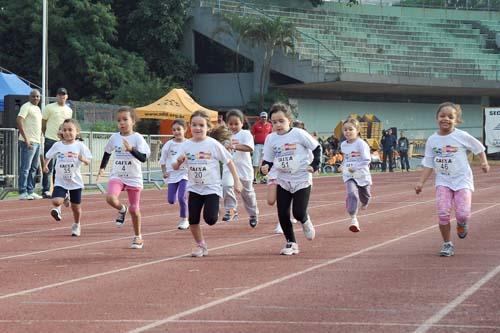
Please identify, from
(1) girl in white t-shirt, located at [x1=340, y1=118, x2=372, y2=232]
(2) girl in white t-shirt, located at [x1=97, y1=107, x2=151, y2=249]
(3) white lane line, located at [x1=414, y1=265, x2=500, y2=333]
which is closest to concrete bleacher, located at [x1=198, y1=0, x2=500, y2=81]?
(1) girl in white t-shirt, located at [x1=340, y1=118, x2=372, y2=232]

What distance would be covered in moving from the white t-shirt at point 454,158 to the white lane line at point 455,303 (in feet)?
5.26

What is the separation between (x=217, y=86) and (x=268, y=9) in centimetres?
578

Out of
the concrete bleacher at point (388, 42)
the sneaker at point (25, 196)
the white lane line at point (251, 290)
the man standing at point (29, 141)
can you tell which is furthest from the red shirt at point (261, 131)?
the concrete bleacher at point (388, 42)

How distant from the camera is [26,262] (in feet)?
37.9

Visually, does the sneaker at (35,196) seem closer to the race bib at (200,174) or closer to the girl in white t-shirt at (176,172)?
the girl in white t-shirt at (176,172)

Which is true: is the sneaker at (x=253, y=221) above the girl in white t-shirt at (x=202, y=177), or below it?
below

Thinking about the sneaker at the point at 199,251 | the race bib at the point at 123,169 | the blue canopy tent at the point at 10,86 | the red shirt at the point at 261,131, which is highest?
the blue canopy tent at the point at 10,86

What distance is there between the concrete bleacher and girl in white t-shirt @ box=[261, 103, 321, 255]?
1602 inches

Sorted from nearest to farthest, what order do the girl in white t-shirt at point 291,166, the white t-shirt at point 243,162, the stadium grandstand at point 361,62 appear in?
the girl in white t-shirt at point 291,166 → the white t-shirt at point 243,162 → the stadium grandstand at point 361,62

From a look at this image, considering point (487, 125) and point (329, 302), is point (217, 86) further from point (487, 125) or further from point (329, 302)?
point (329, 302)

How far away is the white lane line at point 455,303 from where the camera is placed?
733cm

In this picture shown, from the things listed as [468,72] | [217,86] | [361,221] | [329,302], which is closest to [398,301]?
[329,302]

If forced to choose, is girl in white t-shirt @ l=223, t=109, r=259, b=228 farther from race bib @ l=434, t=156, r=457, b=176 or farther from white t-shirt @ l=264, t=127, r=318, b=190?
race bib @ l=434, t=156, r=457, b=176

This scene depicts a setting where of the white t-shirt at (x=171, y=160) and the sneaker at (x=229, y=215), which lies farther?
the sneaker at (x=229, y=215)
